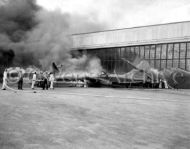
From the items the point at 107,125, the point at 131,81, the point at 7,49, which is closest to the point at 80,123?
the point at 107,125

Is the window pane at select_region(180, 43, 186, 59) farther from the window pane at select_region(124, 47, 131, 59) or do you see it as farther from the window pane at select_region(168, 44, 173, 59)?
the window pane at select_region(124, 47, 131, 59)

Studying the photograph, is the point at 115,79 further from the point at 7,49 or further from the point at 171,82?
the point at 7,49

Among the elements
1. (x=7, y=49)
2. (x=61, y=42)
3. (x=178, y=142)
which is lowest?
(x=178, y=142)

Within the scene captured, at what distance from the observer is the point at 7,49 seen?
64.4 ft

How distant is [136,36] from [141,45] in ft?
4.82

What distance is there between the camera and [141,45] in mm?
31500

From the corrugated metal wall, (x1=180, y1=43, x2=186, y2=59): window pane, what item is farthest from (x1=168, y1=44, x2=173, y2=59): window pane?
(x1=180, y1=43, x2=186, y2=59): window pane

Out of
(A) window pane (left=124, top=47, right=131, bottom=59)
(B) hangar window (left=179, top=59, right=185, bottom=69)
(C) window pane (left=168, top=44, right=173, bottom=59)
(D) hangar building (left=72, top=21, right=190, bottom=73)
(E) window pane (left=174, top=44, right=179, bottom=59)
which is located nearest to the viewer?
(B) hangar window (left=179, top=59, right=185, bottom=69)

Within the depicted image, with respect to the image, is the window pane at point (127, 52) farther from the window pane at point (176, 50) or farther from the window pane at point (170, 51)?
the window pane at point (176, 50)

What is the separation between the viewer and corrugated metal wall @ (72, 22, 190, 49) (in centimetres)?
2853

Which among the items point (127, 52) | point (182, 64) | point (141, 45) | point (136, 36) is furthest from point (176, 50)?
point (127, 52)

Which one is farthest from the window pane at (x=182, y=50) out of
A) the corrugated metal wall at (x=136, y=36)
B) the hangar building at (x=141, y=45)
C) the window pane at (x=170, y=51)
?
the window pane at (x=170, y=51)

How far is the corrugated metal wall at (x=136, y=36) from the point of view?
93.6 feet

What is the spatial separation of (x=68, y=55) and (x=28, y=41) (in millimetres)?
5583
